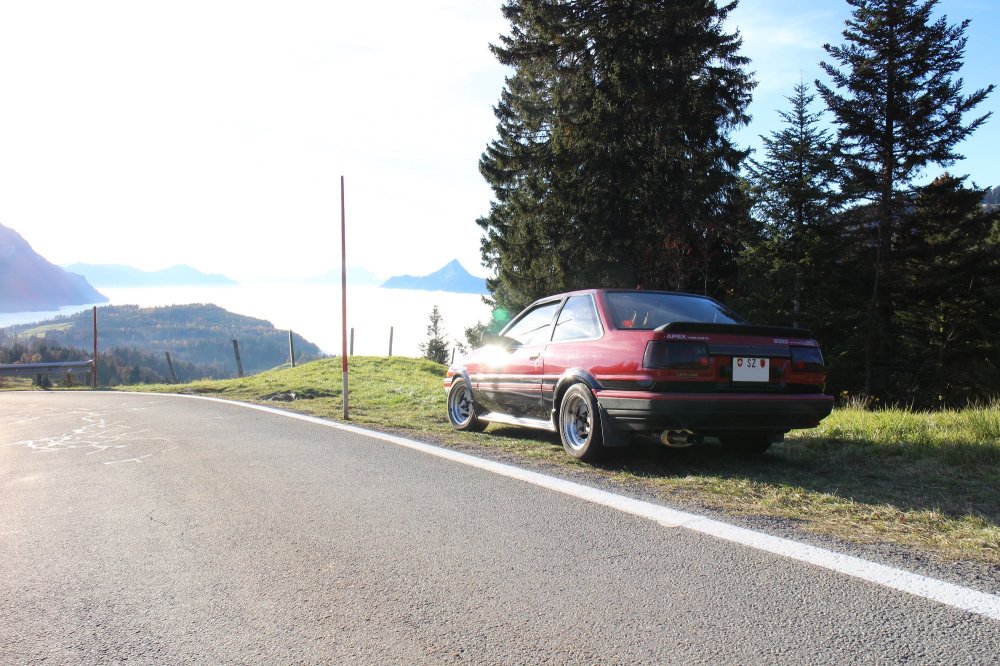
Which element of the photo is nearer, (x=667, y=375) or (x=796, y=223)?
(x=667, y=375)

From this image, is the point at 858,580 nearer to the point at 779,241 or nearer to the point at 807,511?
the point at 807,511

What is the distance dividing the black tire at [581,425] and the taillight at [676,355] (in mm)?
713

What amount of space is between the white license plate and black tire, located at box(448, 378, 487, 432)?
3.58 m

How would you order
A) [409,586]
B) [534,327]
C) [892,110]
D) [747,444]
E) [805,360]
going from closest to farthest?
1. [409,586]
2. [805,360]
3. [747,444]
4. [534,327]
5. [892,110]

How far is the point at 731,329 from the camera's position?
532cm

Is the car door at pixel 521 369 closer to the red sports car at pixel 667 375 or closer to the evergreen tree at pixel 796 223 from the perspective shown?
the red sports car at pixel 667 375

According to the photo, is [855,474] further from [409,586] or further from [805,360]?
[409,586]

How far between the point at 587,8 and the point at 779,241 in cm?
1326

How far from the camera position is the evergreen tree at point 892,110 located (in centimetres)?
2678

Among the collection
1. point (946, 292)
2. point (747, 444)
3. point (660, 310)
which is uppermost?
point (946, 292)

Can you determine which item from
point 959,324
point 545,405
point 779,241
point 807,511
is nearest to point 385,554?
point 807,511

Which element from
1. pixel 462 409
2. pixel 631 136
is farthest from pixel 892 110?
pixel 462 409

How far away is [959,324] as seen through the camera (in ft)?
88.6

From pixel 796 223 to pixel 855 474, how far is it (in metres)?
26.4
